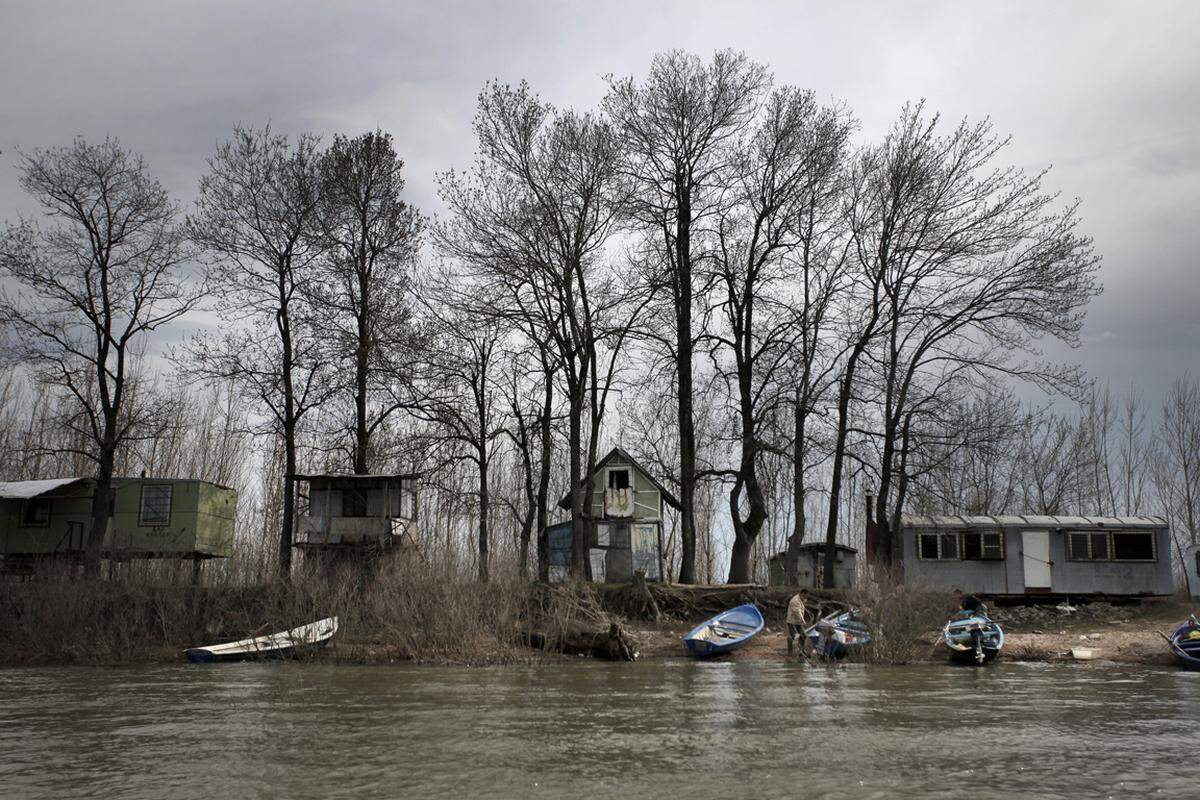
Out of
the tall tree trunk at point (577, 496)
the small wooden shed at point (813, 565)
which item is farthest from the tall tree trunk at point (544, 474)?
the small wooden shed at point (813, 565)

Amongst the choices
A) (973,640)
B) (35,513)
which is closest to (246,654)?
(35,513)

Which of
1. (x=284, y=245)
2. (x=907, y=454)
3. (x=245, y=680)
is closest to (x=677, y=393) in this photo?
(x=907, y=454)

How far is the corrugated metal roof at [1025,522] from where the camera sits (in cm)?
3641

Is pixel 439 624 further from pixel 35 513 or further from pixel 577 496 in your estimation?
pixel 35 513

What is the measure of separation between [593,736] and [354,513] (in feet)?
85.3

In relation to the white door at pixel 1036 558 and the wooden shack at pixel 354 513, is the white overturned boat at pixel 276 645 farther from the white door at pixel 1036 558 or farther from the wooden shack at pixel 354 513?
the white door at pixel 1036 558

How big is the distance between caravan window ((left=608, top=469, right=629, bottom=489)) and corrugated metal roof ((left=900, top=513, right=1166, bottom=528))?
44.1ft

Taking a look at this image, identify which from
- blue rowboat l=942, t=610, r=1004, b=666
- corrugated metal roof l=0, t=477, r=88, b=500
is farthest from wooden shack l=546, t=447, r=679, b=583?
corrugated metal roof l=0, t=477, r=88, b=500

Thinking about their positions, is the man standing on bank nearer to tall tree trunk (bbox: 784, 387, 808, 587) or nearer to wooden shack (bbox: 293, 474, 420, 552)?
tall tree trunk (bbox: 784, 387, 808, 587)

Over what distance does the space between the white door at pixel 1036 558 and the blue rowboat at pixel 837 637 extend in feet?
38.1

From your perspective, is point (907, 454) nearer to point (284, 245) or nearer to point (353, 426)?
point (353, 426)

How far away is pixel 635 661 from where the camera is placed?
27.6m

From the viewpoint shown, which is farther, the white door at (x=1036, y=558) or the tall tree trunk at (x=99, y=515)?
the white door at (x=1036, y=558)

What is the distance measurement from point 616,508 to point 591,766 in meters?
34.3
